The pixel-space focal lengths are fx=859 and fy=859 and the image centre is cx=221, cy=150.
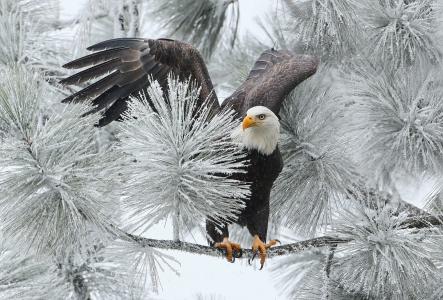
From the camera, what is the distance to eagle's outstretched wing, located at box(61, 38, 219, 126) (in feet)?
5.73

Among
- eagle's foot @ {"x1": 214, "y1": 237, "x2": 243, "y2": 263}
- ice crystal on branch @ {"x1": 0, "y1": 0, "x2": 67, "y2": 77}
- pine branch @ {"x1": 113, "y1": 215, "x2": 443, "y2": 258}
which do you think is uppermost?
ice crystal on branch @ {"x1": 0, "y1": 0, "x2": 67, "y2": 77}

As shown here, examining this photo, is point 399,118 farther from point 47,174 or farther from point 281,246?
point 47,174

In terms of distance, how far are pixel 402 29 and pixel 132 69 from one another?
2.13 feet

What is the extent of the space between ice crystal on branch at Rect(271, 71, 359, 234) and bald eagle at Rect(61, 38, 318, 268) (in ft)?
0.24

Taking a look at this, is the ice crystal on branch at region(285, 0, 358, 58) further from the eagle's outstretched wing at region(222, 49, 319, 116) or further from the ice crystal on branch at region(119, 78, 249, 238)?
the ice crystal on branch at region(119, 78, 249, 238)

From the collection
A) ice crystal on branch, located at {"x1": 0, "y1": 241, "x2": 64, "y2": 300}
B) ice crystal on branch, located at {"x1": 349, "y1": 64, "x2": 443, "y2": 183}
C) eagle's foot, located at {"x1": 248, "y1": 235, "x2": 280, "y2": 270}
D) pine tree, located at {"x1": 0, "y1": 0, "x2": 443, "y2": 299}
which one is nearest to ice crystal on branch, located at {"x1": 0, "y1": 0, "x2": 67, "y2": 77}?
pine tree, located at {"x1": 0, "y1": 0, "x2": 443, "y2": 299}

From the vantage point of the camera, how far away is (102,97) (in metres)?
1.77

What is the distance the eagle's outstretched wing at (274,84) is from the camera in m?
1.90

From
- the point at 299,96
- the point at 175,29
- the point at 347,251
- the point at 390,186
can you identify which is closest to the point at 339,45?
the point at 299,96

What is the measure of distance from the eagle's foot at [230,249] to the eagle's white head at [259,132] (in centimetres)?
19

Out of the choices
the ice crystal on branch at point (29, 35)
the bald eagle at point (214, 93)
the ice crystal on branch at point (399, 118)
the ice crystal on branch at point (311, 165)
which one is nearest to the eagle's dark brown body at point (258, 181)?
the bald eagle at point (214, 93)

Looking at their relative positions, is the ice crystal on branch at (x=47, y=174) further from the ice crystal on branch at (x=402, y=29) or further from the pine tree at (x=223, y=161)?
the ice crystal on branch at (x=402, y=29)

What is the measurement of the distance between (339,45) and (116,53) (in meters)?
0.54

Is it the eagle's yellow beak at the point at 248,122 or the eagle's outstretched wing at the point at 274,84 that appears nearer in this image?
the eagle's yellow beak at the point at 248,122
